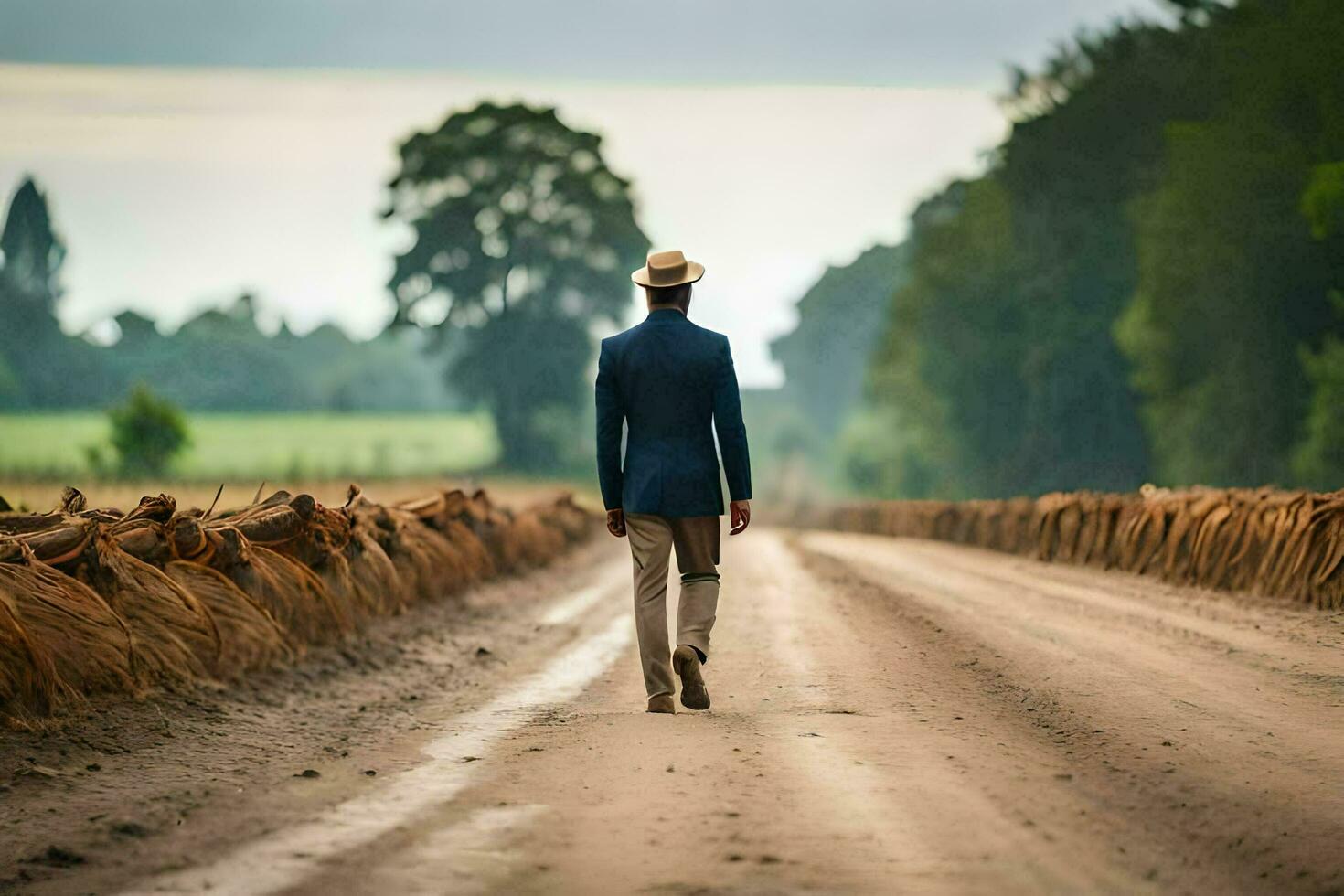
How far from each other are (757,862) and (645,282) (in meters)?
4.28

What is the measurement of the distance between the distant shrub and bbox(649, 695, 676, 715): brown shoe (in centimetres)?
2807

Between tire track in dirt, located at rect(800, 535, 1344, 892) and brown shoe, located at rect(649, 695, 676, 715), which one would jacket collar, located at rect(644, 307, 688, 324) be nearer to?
brown shoe, located at rect(649, 695, 676, 715)

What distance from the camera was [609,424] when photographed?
8.42m

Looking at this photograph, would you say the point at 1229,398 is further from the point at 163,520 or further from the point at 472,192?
the point at 163,520

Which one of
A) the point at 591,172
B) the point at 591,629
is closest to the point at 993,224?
the point at 591,172

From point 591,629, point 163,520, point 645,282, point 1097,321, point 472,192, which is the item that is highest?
point 472,192

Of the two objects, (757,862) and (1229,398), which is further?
(1229,398)

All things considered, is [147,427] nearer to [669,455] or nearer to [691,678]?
[669,455]

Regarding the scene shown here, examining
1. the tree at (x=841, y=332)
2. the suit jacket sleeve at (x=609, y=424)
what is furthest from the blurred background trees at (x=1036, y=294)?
the tree at (x=841, y=332)

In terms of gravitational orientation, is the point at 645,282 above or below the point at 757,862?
above

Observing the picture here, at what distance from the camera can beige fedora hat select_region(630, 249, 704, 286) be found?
8422mm

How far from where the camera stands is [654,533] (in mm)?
8352

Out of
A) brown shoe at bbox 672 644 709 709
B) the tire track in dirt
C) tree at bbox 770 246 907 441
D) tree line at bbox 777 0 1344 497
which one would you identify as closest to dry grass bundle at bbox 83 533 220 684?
brown shoe at bbox 672 644 709 709

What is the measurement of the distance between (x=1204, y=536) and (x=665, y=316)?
9.35m
